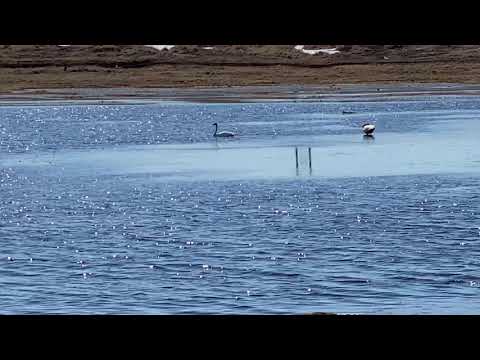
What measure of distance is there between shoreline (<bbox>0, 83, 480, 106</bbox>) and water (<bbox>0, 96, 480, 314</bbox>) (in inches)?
1138

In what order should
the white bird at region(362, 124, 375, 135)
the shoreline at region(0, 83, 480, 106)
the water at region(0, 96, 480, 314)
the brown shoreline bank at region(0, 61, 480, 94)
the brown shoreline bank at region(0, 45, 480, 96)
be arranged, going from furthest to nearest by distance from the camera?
1. the brown shoreline bank at region(0, 45, 480, 96)
2. the brown shoreline bank at region(0, 61, 480, 94)
3. the shoreline at region(0, 83, 480, 106)
4. the white bird at region(362, 124, 375, 135)
5. the water at region(0, 96, 480, 314)

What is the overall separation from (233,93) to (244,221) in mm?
71719

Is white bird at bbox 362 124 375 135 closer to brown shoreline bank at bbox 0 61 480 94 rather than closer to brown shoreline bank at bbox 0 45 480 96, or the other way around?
brown shoreline bank at bbox 0 45 480 96

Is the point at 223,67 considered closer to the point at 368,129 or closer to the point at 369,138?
the point at 368,129

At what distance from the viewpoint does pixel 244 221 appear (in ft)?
93.1

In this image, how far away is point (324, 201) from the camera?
32.2 meters

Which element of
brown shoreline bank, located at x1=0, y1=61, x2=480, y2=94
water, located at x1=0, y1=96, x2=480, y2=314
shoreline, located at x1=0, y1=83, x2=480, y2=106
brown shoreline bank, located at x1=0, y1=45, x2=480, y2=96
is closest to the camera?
water, located at x1=0, y1=96, x2=480, y2=314

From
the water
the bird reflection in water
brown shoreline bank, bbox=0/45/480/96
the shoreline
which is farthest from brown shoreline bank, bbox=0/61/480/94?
the bird reflection in water

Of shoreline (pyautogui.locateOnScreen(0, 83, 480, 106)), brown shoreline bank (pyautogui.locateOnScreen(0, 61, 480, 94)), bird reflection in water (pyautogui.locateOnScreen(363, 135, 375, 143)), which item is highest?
brown shoreline bank (pyautogui.locateOnScreen(0, 61, 480, 94))

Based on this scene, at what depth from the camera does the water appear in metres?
17.5

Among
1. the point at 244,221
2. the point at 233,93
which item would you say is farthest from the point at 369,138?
the point at 233,93
